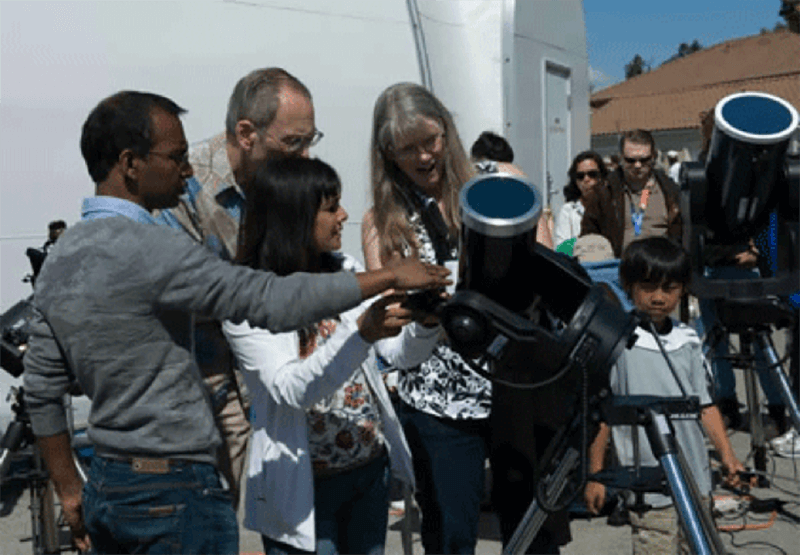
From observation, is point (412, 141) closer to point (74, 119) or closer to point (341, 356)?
point (341, 356)

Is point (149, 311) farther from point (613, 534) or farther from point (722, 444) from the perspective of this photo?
point (613, 534)

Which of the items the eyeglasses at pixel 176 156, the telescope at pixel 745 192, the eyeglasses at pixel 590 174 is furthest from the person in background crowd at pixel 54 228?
the telescope at pixel 745 192

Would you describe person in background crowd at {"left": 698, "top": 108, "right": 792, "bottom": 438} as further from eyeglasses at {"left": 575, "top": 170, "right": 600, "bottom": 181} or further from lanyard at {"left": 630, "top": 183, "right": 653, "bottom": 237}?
eyeglasses at {"left": 575, "top": 170, "right": 600, "bottom": 181}

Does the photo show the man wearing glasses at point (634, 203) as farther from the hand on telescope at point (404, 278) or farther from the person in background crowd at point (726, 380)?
the hand on telescope at point (404, 278)

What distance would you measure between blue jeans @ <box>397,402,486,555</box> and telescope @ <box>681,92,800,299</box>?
672 millimetres

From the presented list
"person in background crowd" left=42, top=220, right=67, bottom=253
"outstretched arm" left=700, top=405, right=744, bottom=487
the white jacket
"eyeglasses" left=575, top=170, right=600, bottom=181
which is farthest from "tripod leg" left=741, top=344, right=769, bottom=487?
"person in background crowd" left=42, top=220, right=67, bottom=253

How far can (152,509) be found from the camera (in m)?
1.99

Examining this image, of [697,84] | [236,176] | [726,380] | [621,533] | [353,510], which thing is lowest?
[621,533]

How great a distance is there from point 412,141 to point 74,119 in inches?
137

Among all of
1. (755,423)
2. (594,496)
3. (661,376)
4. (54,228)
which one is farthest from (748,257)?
(54,228)

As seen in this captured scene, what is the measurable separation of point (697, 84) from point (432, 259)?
5045 cm

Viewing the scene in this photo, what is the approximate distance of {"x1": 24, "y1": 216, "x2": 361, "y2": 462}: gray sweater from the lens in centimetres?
183

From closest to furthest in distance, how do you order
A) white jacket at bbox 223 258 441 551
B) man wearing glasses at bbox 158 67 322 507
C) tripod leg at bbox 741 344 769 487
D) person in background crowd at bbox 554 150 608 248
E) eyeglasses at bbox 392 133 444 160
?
1. white jacket at bbox 223 258 441 551
2. man wearing glasses at bbox 158 67 322 507
3. eyeglasses at bbox 392 133 444 160
4. tripod leg at bbox 741 344 769 487
5. person in background crowd at bbox 554 150 608 248

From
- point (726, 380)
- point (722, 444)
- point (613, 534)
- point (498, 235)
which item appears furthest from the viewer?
point (726, 380)
